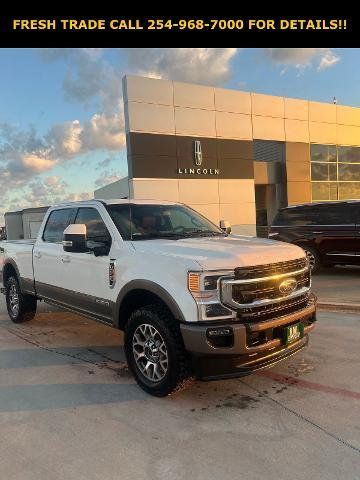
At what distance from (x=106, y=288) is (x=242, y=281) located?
1705 millimetres

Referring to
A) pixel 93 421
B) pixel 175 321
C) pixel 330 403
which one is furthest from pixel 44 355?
pixel 330 403

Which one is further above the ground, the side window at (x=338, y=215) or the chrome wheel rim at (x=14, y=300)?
the side window at (x=338, y=215)

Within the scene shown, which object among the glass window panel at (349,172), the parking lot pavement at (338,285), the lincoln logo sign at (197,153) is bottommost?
the parking lot pavement at (338,285)

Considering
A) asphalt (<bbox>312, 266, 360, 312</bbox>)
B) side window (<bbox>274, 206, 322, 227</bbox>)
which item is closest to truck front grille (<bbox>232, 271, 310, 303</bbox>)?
asphalt (<bbox>312, 266, 360, 312</bbox>)

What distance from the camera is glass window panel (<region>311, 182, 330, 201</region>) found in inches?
929

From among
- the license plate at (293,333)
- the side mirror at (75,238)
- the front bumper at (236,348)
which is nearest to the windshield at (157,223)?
the side mirror at (75,238)

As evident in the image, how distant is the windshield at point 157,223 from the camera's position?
15.4 feet

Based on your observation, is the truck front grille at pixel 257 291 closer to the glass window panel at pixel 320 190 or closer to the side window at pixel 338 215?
the side window at pixel 338 215

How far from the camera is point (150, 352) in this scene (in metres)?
3.99

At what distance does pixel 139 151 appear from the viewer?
59.8 ft

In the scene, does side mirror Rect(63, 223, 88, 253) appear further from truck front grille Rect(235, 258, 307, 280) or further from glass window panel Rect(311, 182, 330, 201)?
glass window panel Rect(311, 182, 330, 201)

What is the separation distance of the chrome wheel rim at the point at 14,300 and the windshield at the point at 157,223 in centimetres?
317

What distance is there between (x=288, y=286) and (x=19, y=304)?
189 inches

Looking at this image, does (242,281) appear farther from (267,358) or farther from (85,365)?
(85,365)
